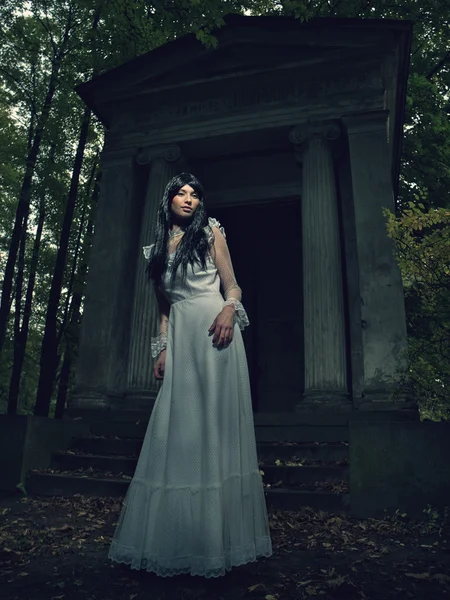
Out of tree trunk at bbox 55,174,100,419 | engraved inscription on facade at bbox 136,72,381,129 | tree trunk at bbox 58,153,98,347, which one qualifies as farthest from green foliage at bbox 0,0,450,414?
engraved inscription on facade at bbox 136,72,381,129

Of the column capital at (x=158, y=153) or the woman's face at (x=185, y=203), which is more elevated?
the column capital at (x=158, y=153)

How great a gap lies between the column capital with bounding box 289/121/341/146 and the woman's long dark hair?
21.8 feet

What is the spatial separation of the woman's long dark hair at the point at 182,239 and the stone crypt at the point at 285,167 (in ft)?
17.4

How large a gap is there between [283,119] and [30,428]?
7.10 metres

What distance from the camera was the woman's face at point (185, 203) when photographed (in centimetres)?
348

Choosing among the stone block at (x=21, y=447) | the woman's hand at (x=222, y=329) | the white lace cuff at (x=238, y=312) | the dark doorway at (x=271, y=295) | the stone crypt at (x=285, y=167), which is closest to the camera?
the woman's hand at (x=222, y=329)

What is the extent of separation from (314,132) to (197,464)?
7922 mm

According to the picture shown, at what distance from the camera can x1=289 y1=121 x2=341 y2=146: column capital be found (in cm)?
942

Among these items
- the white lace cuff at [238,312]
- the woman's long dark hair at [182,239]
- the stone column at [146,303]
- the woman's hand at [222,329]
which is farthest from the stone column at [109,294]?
the woman's hand at [222,329]

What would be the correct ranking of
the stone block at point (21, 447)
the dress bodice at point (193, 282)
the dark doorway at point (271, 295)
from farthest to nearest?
the dark doorway at point (271, 295) → the stone block at point (21, 447) → the dress bodice at point (193, 282)

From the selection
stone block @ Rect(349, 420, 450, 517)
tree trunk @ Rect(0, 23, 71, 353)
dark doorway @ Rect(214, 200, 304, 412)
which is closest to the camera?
stone block @ Rect(349, 420, 450, 517)

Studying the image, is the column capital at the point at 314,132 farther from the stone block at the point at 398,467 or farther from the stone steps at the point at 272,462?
the stone block at the point at 398,467

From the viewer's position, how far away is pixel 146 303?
9570 mm

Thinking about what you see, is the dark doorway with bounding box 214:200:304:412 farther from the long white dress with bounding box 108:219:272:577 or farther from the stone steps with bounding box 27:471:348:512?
the long white dress with bounding box 108:219:272:577
